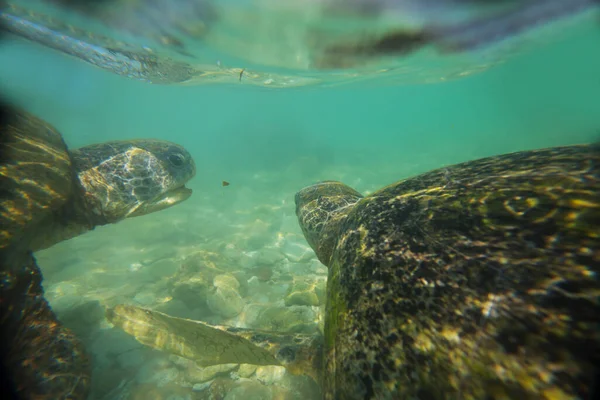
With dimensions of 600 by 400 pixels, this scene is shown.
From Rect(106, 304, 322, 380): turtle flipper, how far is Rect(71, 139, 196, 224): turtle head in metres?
2.06

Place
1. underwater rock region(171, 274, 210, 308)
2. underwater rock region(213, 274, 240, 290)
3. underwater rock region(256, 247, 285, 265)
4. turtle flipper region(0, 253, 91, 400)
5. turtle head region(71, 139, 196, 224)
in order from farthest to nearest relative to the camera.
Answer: underwater rock region(256, 247, 285, 265) → underwater rock region(213, 274, 240, 290) → underwater rock region(171, 274, 210, 308) → turtle head region(71, 139, 196, 224) → turtle flipper region(0, 253, 91, 400)

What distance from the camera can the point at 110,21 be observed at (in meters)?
9.88

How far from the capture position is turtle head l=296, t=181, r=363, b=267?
3893 millimetres

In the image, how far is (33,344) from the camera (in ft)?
10.3

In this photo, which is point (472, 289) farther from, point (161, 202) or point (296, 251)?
point (296, 251)

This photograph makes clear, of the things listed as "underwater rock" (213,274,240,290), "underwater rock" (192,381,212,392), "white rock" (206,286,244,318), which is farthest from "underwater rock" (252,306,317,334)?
"underwater rock" (192,381,212,392)

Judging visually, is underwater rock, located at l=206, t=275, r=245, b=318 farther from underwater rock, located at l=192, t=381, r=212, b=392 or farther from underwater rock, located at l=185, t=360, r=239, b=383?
underwater rock, located at l=192, t=381, r=212, b=392

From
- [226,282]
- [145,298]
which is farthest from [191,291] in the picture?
[145,298]

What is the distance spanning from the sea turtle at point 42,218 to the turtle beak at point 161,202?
0.13 ft

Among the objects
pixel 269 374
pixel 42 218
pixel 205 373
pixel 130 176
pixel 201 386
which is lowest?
pixel 201 386

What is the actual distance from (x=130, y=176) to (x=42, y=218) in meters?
1.89

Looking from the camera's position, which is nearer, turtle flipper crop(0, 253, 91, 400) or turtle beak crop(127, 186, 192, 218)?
turtle flipper crop(0, 253, 91, 400)

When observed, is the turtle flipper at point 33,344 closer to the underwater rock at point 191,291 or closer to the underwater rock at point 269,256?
the underwater rock at point 191,291

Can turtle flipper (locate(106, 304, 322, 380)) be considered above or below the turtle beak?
below
